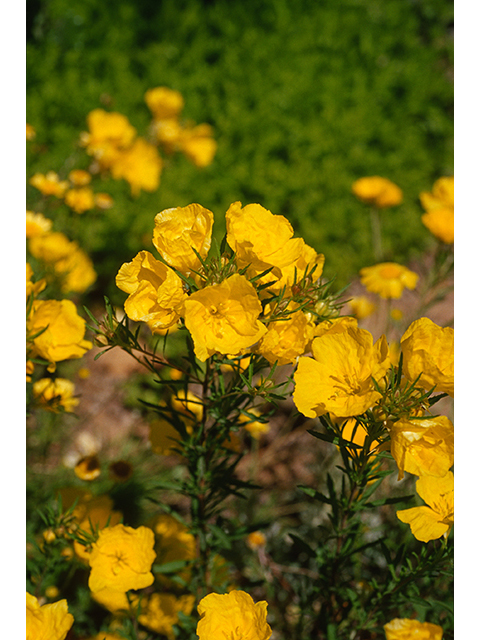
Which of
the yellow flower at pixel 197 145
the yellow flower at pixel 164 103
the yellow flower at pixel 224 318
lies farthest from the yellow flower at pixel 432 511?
the yellow flower at pixel 164 103

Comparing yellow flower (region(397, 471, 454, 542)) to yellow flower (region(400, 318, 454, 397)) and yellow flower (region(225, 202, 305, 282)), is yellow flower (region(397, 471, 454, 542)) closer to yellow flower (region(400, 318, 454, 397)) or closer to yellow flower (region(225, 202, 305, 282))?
yellow flower (region(400, 318, 454, 397))

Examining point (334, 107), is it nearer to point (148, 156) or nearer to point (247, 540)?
point (148, 156)

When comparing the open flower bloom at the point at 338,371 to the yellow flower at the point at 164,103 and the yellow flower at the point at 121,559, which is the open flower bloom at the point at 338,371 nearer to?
the yellow flower at the point at 121,559

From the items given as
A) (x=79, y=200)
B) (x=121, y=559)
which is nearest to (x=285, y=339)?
(x=121, y=559)

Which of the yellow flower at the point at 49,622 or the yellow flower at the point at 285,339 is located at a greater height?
the yellow flower at the point at 285,339

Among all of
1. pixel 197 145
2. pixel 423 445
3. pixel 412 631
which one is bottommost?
pixel 412 631

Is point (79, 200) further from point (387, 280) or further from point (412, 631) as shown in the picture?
point (412, 631)

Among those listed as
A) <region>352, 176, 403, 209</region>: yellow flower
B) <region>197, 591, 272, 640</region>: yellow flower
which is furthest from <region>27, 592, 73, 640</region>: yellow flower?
<region>352, 176, 403, 209</region>: yellow flower
